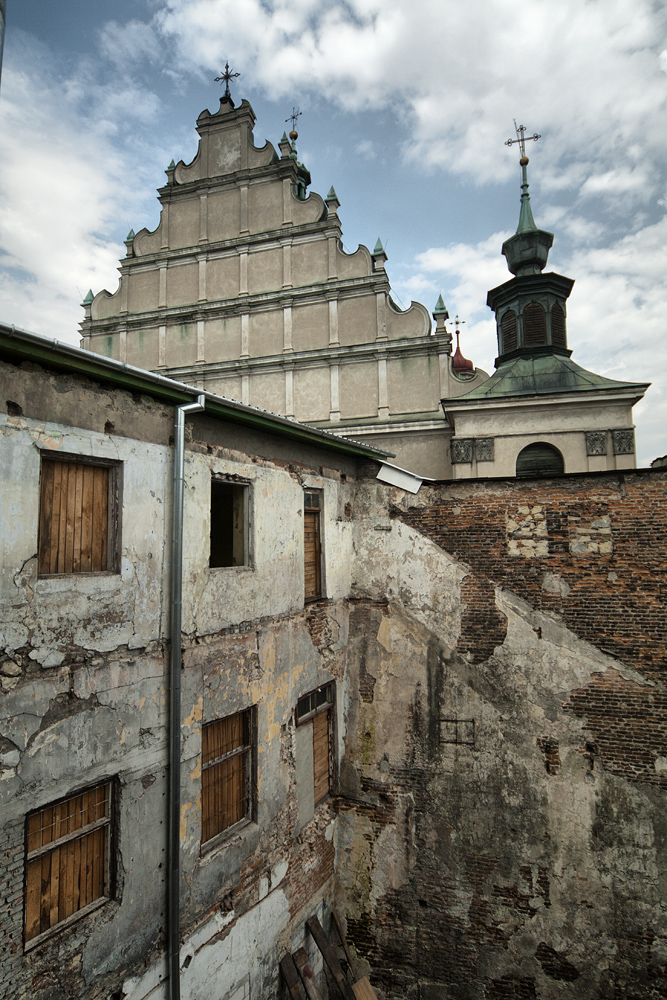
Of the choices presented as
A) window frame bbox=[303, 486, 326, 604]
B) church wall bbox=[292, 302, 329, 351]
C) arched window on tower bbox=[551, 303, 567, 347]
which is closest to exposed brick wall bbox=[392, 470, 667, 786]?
window frame bbox=[303, 486, 326, 604]

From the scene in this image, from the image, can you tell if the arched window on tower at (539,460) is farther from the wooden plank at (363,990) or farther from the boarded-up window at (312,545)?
the wooden plank at (363,990)

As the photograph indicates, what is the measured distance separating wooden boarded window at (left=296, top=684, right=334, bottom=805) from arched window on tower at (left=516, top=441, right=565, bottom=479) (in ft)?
26.7

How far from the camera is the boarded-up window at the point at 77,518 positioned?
4695 mm

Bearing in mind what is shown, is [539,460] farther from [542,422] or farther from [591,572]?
[591,572]

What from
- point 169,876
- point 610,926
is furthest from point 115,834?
point 610,926

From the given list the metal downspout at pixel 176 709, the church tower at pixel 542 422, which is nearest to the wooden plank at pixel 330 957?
the metal downspout at pixel 176 709

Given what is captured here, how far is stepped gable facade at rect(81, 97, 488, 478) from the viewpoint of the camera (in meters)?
14.5

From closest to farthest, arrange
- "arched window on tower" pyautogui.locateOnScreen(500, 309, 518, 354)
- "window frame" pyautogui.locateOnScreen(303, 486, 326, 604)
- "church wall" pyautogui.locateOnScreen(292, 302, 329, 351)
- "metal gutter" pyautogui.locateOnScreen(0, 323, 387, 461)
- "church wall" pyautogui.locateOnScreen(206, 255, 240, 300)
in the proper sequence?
"metal gutter" pyautogui.locateOnScreen(0, 323, 387, 461), "window frame" pyautogui.locateOnScreen(303, 486, 326, 604), "church wall" pyautogui.locateOnScreen(292, 302, 329, 351), "church wall" pyautogui.locateOnScreen(206, 255, 240, 300), "arched window on tower" pyautogui.locateOnScreen(500, 309, 518, 354)

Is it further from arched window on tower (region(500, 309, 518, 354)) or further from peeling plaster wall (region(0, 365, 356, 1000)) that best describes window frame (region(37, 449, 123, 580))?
arched window on tower (region(500, 309, 518, 354))

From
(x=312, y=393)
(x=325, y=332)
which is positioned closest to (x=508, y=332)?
(x=325, y=332)

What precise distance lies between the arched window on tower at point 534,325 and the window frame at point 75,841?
15.2 metres

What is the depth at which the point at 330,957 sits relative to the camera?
778cm

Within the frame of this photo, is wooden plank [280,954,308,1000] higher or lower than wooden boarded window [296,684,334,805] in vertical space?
lower

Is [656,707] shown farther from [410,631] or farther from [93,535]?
[93,535]
